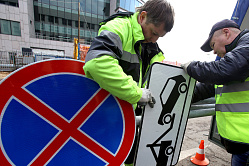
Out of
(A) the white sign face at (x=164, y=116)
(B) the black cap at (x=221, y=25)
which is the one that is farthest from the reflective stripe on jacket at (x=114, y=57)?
(B) the black cap at (x=221, y=25)

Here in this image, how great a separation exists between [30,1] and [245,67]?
1251 inches

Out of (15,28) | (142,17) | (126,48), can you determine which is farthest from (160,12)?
(15,28)

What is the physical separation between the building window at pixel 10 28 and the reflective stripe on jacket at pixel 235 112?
92.2 ft

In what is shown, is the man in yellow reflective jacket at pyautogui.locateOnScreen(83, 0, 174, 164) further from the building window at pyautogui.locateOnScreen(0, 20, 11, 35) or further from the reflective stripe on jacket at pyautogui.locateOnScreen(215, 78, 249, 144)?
the building window at pyautogui.locateOnScreen(0, 20, 11, 35)

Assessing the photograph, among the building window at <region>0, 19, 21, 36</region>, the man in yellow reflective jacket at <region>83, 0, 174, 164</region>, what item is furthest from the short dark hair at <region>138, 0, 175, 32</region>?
the building window at <region>0, 19, 21, 36</region>

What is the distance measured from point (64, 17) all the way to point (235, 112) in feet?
103

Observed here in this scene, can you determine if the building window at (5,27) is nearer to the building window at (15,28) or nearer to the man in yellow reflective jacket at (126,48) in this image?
the building window at (15,28)

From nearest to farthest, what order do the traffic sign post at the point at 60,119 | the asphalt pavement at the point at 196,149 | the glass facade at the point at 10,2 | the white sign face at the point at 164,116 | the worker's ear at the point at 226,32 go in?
the traffic sign post at the point at 60,119, the white sign face at the point at 164,116, the worker's ear at the point at 226,32, the asphalt pavement at the point at 196,149, the glass facade at the point at 10,2

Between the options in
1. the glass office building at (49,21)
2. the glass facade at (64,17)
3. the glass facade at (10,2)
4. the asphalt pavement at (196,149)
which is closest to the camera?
the asphalt pavement at (196,149)

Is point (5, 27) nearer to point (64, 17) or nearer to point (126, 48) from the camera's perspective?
point (64, 17)

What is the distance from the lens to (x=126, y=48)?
3.40 ft

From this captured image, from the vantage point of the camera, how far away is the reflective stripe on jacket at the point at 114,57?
785 mm

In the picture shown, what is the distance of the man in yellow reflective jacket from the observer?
79cm

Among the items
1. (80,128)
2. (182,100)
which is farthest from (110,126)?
(182,100)
